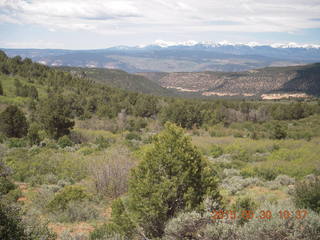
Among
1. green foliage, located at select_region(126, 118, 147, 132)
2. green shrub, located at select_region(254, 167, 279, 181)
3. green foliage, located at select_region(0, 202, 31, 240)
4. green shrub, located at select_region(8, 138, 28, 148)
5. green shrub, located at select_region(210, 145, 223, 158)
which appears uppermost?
green foliage, located at select_region(0, 202, 31, 240)

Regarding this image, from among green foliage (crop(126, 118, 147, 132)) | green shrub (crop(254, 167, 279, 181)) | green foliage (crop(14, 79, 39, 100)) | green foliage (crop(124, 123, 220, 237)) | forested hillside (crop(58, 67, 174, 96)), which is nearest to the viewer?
green foliage (crop(124, 123, 220, 237))

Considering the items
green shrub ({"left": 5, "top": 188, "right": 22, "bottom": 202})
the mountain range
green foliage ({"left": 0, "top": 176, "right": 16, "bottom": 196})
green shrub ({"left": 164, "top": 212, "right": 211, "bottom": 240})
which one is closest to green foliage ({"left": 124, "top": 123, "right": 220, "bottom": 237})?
green shrub ({"left": 164, "top": 212, "right": 211, "bottom": 240})

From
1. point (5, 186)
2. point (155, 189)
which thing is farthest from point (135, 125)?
point (155, 189)

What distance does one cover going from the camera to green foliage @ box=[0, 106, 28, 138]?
19.2m

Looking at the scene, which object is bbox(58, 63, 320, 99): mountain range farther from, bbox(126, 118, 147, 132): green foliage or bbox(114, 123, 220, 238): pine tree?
bbox(114, 123, 220, 238): pine tree

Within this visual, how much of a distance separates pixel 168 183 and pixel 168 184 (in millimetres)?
17

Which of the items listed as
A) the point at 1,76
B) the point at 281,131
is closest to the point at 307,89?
the point at 281,131

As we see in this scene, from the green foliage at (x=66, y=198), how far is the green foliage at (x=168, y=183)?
3.51 meters

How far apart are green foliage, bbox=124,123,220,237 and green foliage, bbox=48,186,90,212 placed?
3.51 meters

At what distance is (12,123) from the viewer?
19.6 m

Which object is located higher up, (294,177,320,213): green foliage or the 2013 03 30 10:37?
the 2013 03 30 10:37

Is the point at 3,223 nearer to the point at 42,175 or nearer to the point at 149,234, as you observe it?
the point at 149,234

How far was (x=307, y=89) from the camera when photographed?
110312 mm

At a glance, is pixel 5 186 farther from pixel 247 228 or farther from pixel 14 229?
pixel 247 228
